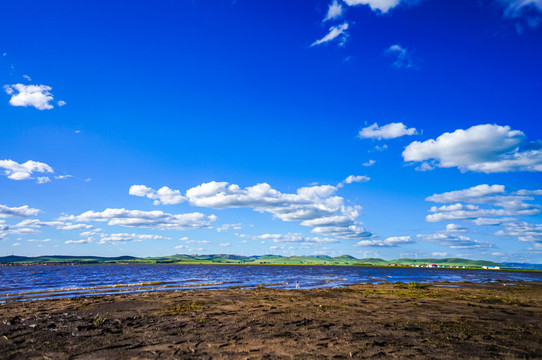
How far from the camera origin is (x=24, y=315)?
877 inches

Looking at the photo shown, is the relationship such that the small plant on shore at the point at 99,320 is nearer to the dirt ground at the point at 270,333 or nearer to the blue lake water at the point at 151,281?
the dirt ground at the point at 270,333

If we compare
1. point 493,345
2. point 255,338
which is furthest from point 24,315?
point 493,345

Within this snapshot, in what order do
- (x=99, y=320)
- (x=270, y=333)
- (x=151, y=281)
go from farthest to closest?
(x=151, y=281) → (x=99, y=320) → (x=270, y=333)

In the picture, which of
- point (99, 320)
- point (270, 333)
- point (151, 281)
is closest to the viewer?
point (270, 333)

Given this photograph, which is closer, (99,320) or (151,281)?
(99,320)

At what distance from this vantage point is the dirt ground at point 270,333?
42.9 ft

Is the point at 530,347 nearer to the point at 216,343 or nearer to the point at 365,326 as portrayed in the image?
the point at 365,326

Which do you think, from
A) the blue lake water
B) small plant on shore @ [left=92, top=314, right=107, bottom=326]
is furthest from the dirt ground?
the blue lake water

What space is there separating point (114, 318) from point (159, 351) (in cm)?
983

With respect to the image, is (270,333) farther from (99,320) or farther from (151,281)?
(151,281)

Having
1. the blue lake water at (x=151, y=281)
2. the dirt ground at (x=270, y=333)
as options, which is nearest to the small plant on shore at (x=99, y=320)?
the dirt ground at (x=270, y=333)

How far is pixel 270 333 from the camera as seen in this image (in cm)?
1639

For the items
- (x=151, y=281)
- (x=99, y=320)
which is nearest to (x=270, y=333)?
(x=99, y=320)

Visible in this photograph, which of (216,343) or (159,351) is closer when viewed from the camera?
(159,351)
